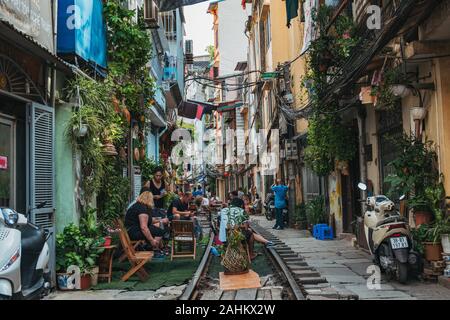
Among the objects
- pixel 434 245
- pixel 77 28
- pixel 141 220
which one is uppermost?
pixel 77 28

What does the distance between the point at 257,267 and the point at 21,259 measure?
5924 mm

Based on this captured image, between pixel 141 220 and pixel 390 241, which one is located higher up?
pixel 141 220

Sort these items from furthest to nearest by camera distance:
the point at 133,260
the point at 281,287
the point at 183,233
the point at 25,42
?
the point at 183,233, the point at 133,260, the point at 281,287, the point at 25,42

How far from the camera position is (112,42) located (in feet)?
38.9

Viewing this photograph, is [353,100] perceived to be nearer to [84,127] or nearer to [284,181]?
[84,127]

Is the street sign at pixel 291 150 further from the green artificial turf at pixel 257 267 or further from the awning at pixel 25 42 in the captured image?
the awning at pixel 25 42

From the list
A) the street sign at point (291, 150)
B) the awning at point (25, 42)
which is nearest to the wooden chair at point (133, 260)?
the awning at point (25, 42)

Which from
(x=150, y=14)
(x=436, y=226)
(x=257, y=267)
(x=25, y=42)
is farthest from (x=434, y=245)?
(x=150, y=14)

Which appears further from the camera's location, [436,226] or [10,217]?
[436,226]

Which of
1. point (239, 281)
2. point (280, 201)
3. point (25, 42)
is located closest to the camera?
point (25, 42)

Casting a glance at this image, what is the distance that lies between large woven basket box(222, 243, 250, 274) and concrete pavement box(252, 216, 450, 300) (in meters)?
1.46

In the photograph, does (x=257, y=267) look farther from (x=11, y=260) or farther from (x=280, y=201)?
(x=280, y=201)

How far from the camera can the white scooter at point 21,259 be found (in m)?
5.34

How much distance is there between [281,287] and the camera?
861cm
